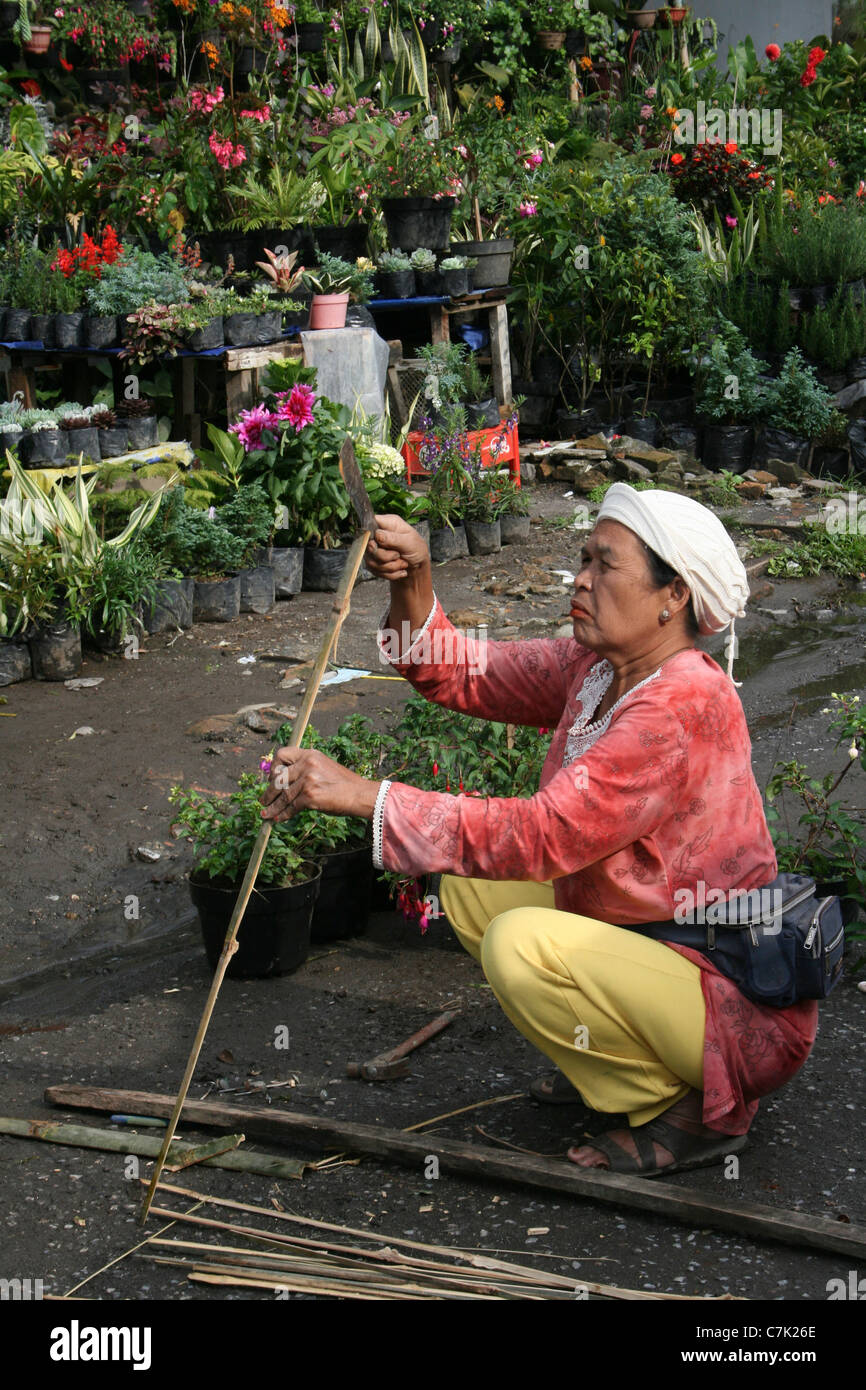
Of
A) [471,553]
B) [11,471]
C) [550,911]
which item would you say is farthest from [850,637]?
[550,911]

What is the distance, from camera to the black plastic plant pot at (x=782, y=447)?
402 inches

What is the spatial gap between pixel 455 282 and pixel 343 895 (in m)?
6.36

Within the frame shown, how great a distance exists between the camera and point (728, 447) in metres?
10.3

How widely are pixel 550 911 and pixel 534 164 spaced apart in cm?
937

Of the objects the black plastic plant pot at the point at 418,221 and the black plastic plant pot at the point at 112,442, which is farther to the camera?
the black plastic plant pot at the point at 418,221

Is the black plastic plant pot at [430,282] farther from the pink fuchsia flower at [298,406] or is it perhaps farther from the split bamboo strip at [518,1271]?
the split bamboo strip at [518,1271]

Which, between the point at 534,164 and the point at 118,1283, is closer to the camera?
the point at 118,1283

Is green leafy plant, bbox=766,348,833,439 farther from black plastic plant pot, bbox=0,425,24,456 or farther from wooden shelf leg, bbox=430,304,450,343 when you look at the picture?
black plastic plant pot, bbox=0,425,24,456

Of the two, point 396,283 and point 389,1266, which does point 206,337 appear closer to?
point 396,283

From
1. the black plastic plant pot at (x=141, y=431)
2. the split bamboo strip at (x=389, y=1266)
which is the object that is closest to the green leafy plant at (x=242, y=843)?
the split bamboo strip at (x=389, y=1266)

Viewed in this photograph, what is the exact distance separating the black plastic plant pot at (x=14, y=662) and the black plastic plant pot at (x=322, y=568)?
1.84 m

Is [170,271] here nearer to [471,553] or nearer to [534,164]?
[471,553]

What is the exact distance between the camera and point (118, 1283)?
2557 millimetres
